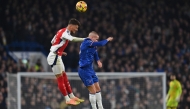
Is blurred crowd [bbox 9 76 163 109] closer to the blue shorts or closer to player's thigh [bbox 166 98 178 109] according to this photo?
player's thigh [bbox 166 98 178 109]

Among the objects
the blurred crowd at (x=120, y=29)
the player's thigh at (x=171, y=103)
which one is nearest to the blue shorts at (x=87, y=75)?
the player's thigh at (x=171, y=103)

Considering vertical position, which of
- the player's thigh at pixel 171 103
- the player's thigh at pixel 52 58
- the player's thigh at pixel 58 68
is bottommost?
the player's thigh at pixel 171 103

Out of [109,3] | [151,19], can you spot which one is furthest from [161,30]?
[109,3]

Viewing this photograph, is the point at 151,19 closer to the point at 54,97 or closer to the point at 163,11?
the point at 163,11

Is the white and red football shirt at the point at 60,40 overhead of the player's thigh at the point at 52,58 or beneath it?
overhead

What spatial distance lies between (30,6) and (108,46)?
12.8 feet

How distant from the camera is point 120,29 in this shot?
1242 inches

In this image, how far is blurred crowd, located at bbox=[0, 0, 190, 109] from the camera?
28984 millimetres

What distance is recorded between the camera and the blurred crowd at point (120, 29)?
28984mm

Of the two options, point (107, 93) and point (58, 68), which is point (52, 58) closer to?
point (58, 68)

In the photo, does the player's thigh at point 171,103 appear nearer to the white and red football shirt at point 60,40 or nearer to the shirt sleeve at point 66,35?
the white and red football shirt at point 60,40

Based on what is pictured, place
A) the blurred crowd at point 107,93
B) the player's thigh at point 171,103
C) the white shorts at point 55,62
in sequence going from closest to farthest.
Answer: the white shorts at point 55,62, the blurred crowd at point 107,93, the player's thigh at point 171,103

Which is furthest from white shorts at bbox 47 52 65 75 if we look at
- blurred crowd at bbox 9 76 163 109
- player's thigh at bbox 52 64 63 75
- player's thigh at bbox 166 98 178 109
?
player's thigh at bbox 166 98 178 109

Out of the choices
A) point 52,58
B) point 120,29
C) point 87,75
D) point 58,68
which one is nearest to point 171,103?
point 87,75
